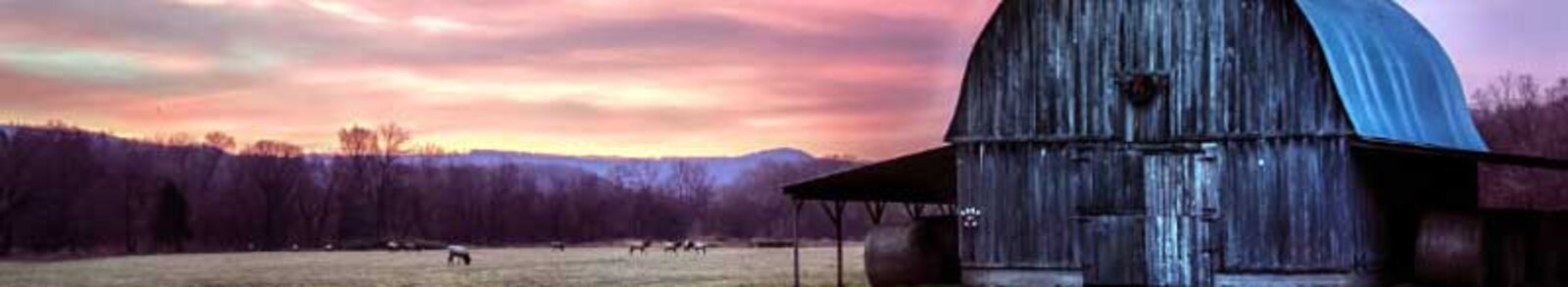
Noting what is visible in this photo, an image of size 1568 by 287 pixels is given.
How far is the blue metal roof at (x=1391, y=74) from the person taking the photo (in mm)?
32281

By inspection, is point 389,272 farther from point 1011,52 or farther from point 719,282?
point 1011,52

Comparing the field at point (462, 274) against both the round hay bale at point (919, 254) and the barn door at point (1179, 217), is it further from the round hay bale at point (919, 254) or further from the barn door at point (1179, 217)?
the barn door at point (1179, 217)

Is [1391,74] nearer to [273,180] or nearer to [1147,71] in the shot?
[1147,71]

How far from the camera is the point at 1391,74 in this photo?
117ft

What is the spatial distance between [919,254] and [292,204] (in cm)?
11730

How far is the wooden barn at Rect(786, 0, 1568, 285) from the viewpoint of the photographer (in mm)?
31688

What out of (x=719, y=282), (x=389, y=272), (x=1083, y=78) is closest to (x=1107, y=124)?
(x=1083, y=78)

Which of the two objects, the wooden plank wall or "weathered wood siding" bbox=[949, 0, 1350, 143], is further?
"weathered wood siding" bbox=[949, 0, 1350, 143]

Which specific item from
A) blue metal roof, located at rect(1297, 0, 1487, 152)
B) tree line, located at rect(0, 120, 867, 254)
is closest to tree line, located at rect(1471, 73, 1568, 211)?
blue metal roof, located at rect(1297, 0, 1487, 152)

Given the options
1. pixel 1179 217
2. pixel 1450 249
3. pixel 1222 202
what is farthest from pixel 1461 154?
pixel 1179 217

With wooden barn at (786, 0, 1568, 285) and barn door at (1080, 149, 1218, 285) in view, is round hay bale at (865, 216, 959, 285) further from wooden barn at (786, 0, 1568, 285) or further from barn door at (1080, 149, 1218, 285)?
barn door at (1080, 149, 1218, 285)

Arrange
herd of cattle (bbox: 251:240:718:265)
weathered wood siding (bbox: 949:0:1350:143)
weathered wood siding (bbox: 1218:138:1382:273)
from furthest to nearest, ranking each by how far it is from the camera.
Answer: herd of cattle (bbox: 251:240:718:265) → weathered wood siding (bbox: 949:0:1350:143) → weathered wood siding (bbox: 1218:138:1382:273)

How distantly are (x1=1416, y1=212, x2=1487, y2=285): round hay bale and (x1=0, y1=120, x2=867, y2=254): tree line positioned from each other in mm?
98181

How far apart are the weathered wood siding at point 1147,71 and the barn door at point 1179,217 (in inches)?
22.5
